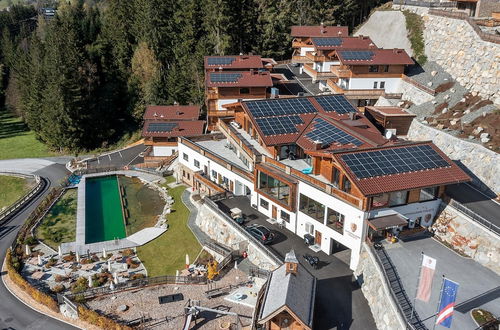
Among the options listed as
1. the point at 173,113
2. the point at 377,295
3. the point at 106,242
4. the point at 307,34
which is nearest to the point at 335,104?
the point at 377,295

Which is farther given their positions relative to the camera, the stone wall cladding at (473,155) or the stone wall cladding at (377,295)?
the stone wall cladding at (473,155)

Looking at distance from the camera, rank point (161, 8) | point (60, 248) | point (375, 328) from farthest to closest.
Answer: point (161, 8), point (60, 248), point (375, 328)

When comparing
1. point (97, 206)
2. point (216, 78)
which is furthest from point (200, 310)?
point (216, 78)

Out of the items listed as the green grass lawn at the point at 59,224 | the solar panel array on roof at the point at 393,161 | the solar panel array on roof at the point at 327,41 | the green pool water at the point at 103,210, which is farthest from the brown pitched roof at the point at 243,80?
the solar panel array on roof at the point at 393,161

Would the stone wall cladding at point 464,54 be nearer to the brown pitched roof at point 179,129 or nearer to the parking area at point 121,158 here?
the brown pitched roof at point 179,129

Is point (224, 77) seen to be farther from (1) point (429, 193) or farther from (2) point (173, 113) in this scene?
(1) point (429, 193)

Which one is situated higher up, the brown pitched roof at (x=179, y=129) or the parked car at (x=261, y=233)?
the brown pitched roof at (x=179, y=129)

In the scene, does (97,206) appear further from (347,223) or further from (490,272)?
(490,272)
